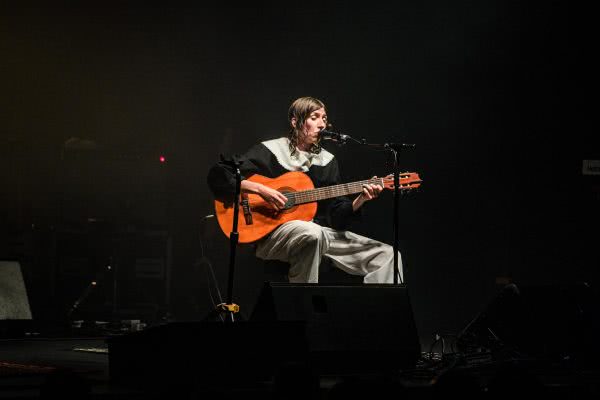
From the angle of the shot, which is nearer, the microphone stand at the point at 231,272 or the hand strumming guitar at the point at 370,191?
the microphone stand at the point at 231,272

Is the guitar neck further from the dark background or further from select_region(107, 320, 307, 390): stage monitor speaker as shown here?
select_region(107, 320, 307, 390): stage monitor speaker

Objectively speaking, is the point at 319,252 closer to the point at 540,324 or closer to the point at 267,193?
the point at 267,193

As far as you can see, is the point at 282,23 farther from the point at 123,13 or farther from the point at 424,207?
the point at 424,207

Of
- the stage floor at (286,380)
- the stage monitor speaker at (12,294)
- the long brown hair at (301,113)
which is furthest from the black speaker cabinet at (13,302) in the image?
the long brown hair at (301,113)

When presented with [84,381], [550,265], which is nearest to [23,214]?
[550,265]

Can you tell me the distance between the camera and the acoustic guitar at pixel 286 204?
16.8 ft

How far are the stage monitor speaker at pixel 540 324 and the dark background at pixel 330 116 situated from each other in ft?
6.37

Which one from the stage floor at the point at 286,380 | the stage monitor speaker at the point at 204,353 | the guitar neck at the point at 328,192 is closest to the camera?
the stage floor at the point at 286,380

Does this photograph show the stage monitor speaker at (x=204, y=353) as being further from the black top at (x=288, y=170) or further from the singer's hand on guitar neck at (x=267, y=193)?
the black top at (x=288, y=170)

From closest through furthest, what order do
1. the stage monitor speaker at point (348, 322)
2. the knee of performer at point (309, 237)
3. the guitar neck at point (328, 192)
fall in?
the stage monitor speaker at point (348, 322) < the knee of performer at point (309, 237) < the guitar neck at point (328, 192)

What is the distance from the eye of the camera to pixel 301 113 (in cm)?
546

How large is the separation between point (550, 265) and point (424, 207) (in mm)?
1118

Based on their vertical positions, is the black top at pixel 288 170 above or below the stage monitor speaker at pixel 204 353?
above

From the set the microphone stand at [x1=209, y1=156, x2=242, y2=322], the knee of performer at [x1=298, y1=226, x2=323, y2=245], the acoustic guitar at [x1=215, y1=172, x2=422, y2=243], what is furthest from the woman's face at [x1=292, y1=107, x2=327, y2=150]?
the microphone stand at [x1=209, y1=156, x2=242, y2=322]
